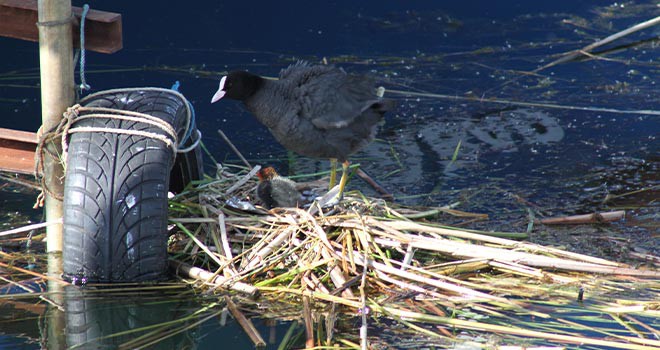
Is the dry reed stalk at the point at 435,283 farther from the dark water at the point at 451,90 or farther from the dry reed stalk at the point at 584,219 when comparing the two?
the dry reed stalk at the point at 584,219

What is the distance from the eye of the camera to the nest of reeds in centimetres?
329

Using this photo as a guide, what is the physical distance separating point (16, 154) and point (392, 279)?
6.13ft

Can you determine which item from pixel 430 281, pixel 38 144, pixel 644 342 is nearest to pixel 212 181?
pixel 38 144

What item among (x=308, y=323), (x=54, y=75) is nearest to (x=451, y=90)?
(x=54, y=75)

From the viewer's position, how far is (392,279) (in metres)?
3.70

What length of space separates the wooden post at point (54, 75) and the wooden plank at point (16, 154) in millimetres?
127

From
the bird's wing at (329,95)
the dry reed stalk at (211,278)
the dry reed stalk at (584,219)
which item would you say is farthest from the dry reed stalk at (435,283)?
the dry reed stalk at (584,219)

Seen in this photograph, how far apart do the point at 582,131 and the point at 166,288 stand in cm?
349

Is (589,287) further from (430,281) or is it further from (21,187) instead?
(21,187)

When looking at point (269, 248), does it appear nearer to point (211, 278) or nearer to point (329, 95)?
point (211, 278)

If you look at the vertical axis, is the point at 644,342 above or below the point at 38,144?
below

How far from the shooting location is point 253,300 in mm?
3643

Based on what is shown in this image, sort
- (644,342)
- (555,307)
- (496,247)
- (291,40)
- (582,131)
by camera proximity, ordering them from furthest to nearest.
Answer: (291,40) < (582,131) < (496,247) < (555,307) < (644,342)

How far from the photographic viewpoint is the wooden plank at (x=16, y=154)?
4.08 m
